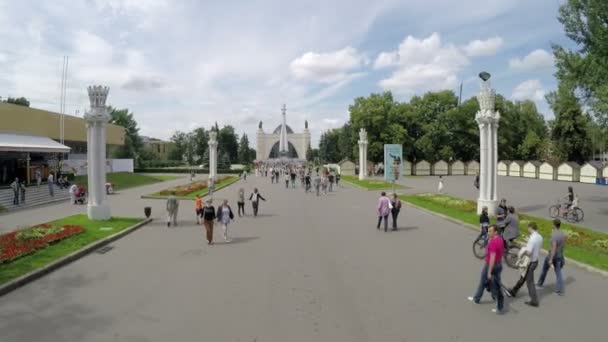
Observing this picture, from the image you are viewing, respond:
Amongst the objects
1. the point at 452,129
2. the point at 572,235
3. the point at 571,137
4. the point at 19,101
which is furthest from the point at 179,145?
the point at 572,235

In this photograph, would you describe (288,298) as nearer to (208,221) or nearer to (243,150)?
(208,221)

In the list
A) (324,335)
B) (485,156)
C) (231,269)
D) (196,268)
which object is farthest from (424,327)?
(485,156)

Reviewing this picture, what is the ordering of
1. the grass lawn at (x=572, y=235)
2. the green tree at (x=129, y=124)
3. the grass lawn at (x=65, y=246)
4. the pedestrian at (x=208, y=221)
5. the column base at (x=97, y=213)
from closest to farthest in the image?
the grass lawn at (x=65, y=246), the grass lawn at (x=572, y=235), the pedestrian at (x=208, y=221), the column base at (x=97, y=213), the green tree at (x=129, y=124)

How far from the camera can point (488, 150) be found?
727 inches

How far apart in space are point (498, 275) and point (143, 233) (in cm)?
1191

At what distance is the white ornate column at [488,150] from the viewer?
18.2m

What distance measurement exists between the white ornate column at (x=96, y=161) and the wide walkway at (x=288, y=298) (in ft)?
16.4

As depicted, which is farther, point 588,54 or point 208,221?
point 588,54

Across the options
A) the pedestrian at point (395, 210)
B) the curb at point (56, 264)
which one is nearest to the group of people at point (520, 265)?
the pedestrian at point (395, 210)

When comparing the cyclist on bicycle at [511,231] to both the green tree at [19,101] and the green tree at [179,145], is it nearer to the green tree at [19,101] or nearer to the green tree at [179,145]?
the green tree at [19,101]

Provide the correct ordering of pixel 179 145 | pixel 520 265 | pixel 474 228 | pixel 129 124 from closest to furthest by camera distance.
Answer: pixel 520 265, pixel 474 228, pixel 129 124, pixel 179 145

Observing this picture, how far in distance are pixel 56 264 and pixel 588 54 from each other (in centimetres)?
2472

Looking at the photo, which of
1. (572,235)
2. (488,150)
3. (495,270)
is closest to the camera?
(495,270)

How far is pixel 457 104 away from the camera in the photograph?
199ft
